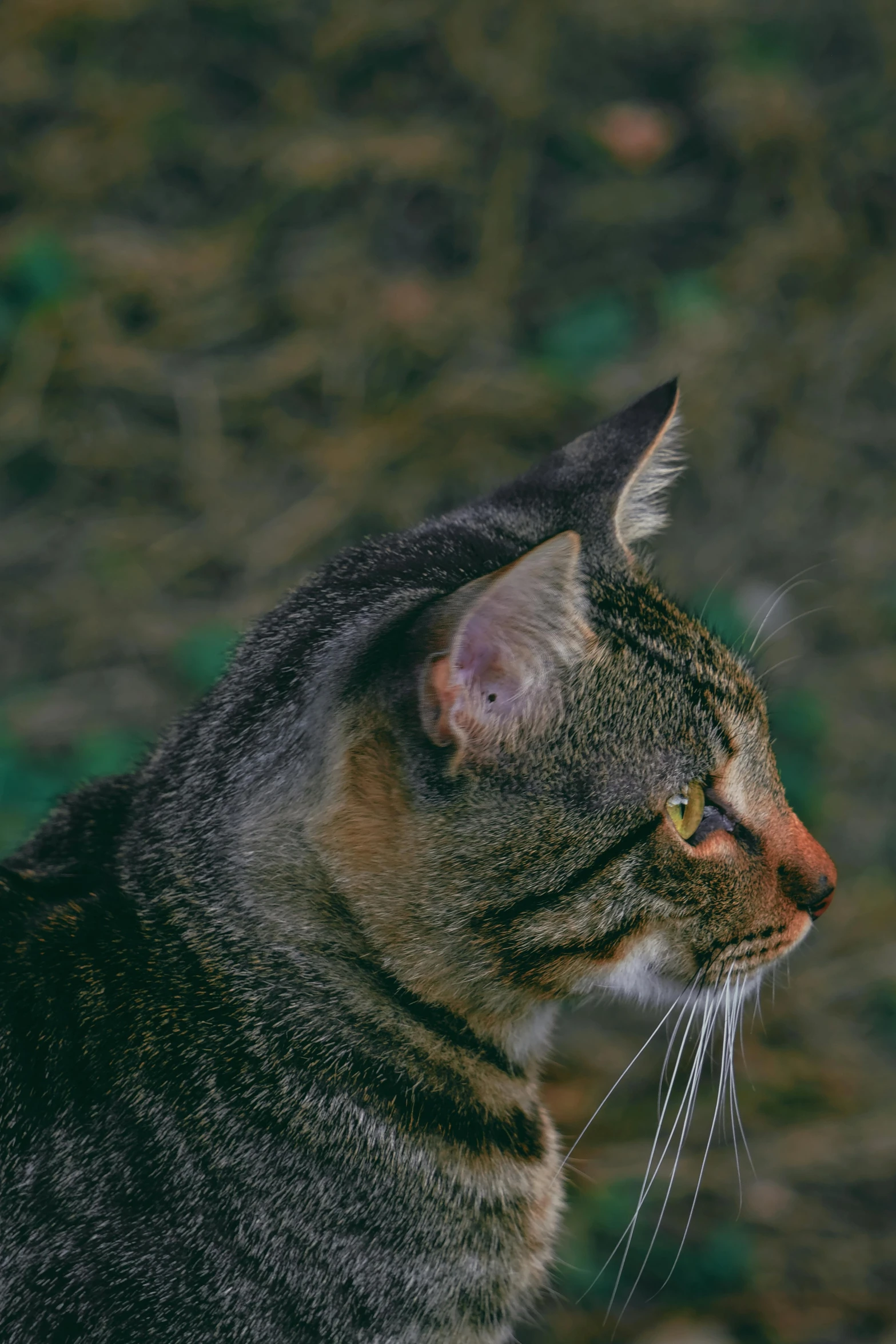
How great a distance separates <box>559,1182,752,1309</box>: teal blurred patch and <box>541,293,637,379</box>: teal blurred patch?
6.37ft

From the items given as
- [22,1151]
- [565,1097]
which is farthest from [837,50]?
[22,1151]

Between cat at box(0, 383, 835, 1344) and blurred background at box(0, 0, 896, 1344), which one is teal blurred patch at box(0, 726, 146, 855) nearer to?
blurred background at box(0, 0, 896, 1344)

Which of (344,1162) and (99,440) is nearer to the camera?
(344,1162)

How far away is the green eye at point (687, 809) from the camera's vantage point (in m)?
1.40

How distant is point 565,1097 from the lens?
2.35 meters

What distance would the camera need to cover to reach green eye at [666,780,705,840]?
55.2 inches

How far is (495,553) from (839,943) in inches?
62.8

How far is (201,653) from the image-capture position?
2.74 meters

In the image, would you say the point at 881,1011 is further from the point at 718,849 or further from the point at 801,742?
the point at 718,849

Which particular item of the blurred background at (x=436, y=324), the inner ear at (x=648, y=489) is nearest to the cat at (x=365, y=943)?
the inner ear at (x=648, y=489)

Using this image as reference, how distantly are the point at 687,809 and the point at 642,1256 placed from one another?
49.0 inches

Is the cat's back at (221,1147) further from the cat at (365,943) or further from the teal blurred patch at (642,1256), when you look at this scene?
the teal blurred patch at (642,1256)

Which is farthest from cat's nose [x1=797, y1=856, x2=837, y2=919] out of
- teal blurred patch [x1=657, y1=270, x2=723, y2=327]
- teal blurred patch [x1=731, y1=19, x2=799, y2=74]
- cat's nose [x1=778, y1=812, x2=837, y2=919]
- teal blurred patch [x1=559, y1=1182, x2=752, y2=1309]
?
teal blurred patch [x1=731, y1=19, x2=799, y2=74]

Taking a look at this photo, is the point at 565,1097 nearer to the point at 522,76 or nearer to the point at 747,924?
the point at 747,924
